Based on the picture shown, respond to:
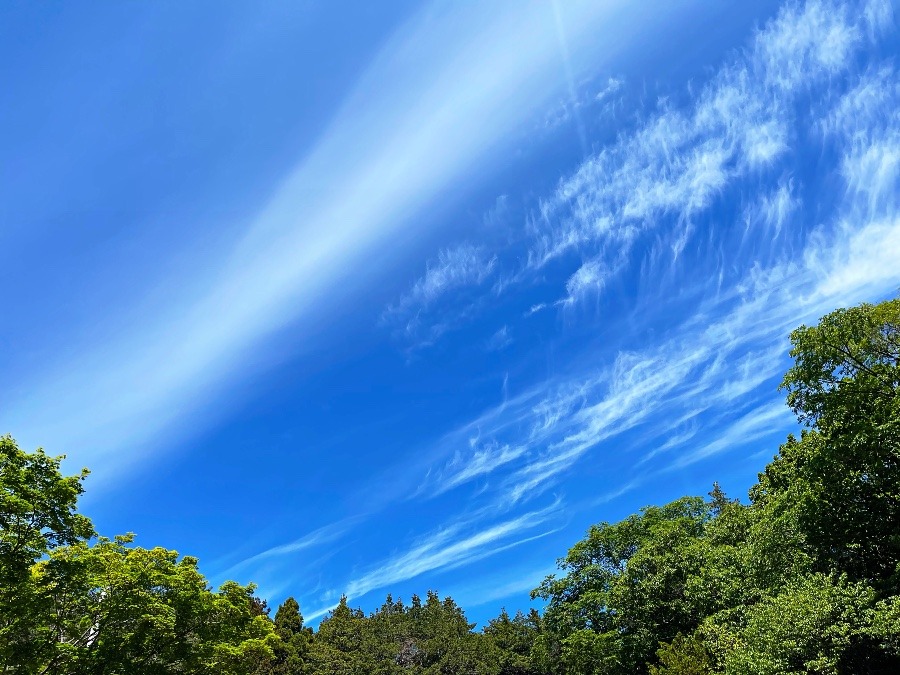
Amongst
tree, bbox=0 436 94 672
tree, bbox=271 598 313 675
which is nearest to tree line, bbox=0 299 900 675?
tree, bbox=0 436 94 672

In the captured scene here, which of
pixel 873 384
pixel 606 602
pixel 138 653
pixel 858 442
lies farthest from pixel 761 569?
pixel 138 653

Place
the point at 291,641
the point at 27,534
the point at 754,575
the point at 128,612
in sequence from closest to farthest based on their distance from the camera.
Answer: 1. the point at 27,534
2. the point at 128,612
3. the point at 754,575
4. the point at 291,641

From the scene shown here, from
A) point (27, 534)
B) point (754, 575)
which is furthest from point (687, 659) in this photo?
point (27, 534)

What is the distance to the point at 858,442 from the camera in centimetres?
1664

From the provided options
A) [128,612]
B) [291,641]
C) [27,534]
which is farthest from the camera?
[291,641]

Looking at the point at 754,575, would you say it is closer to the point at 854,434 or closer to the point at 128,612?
A: the point at 854,434

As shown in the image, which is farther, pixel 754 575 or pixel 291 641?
pixel 291 641

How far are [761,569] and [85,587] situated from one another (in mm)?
26046

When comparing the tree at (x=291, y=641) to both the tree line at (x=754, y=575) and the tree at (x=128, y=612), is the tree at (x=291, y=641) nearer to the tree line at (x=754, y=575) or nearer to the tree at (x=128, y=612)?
the tree at (x=128, y=612)

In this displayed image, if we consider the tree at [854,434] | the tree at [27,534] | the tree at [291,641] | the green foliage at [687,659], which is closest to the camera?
the tree at [27,534]

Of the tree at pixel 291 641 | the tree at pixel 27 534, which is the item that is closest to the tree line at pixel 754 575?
the tree at pixel 27 534

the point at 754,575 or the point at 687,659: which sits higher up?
the point at 754,575

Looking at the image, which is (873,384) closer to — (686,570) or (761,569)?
(761,569)

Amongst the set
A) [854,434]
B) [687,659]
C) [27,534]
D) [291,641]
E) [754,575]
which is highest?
[27,534]
